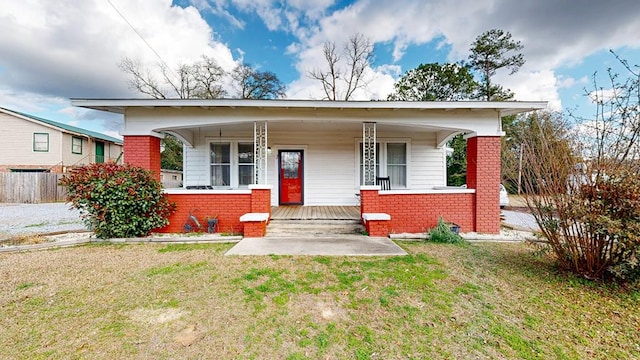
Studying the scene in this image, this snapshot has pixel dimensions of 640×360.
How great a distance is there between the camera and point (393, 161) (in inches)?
344

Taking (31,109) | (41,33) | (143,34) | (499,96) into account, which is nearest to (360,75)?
(499,96)

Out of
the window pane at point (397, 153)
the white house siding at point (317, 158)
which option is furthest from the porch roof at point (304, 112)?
the window pane at point (397, 153)

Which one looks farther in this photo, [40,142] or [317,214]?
[40,142]

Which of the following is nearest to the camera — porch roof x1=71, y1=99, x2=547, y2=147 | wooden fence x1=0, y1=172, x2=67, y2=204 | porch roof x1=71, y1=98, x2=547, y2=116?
porch roof x1=71, y1=98, x2=547, y2=116

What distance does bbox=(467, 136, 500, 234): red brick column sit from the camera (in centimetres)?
627

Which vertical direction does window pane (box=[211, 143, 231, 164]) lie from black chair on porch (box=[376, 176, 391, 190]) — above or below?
above

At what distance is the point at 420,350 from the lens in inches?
84.7

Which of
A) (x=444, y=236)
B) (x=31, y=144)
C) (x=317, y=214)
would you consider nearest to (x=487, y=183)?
(x=444, y=236)

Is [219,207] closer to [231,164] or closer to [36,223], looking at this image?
[231,164]

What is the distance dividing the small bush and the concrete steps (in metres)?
1.61

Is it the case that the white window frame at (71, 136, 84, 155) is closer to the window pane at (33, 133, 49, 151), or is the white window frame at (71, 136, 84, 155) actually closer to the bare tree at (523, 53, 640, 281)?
the window pane at (33, 133, 49, 151)

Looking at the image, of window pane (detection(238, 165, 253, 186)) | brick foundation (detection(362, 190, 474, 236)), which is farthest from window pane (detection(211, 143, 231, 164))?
brick foundation (detection(362, 190, 474, 236))

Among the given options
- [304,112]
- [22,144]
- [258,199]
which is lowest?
[258,199]

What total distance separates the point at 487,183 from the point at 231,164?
7492 mm
